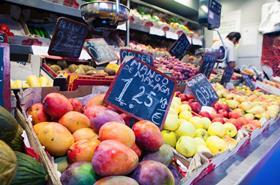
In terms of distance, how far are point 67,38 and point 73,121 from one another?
1.22 metres

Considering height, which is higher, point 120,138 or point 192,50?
point 192,50

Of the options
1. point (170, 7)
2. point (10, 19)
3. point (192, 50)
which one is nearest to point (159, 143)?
point (10, 19)

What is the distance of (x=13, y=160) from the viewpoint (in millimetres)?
576

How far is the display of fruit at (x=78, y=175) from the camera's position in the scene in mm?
709

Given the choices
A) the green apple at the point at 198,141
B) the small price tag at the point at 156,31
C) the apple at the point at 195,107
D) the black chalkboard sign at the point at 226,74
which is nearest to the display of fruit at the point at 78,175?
the green apple at the point at 198,141

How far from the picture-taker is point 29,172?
Answer: 26.3 inches

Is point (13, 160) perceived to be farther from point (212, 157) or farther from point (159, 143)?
point (212, 157)

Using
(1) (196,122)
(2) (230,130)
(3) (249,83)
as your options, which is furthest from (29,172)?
(3) (249,83)

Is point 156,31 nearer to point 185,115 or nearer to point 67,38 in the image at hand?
point 67,38

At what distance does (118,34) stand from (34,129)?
394cm

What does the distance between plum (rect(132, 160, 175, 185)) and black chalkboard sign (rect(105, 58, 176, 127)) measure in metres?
0.32

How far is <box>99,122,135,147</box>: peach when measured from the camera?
0.81 m

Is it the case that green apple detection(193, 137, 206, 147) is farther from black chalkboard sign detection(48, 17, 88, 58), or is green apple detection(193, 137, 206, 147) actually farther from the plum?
black chalkboard sign detection(48, 17, 88, 58)

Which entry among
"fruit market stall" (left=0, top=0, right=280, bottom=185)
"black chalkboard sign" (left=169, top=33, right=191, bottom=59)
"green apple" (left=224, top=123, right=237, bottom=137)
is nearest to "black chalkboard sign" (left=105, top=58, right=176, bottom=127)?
"fruit market stall" (left=0, top=0, right=280, bottom=185)
